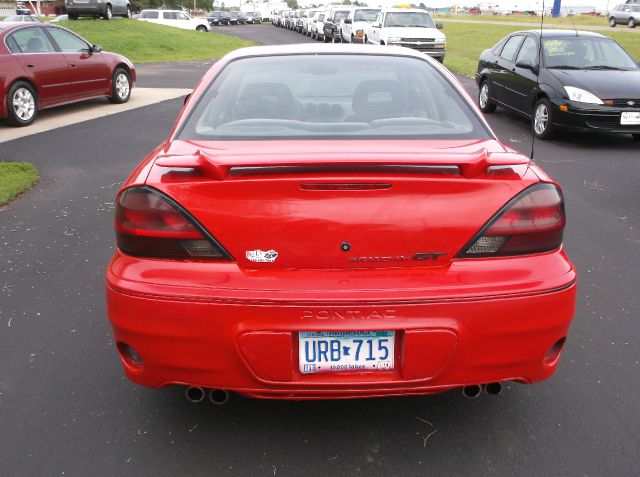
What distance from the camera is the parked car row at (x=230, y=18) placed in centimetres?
6688

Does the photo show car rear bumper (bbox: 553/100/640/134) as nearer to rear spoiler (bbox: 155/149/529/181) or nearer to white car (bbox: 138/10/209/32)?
rear spoiler (bbox: 155/149/529/181)

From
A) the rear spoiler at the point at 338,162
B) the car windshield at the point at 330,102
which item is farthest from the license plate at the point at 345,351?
the car windshield at the point at 330,102

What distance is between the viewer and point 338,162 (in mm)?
2350

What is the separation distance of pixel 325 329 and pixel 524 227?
33.1 inches

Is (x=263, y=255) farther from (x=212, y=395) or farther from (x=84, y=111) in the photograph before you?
(x=84, y=111)

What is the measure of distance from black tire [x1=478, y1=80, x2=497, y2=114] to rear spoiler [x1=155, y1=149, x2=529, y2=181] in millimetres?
9917

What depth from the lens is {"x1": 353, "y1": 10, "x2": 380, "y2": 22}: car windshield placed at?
29.7 metres

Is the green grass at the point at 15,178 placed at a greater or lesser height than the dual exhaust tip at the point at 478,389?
lesser

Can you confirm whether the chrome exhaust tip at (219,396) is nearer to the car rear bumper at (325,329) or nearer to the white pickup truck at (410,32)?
the car rear bumper at (325,329)

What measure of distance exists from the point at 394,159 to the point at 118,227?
1.09m

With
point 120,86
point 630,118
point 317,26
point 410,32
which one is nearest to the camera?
point 630,118

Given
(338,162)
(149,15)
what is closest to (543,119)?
(338,162)

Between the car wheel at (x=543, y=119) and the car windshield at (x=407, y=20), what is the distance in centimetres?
1442

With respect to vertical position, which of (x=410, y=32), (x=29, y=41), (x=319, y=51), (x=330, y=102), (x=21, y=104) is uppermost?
(x=319, y=51)
